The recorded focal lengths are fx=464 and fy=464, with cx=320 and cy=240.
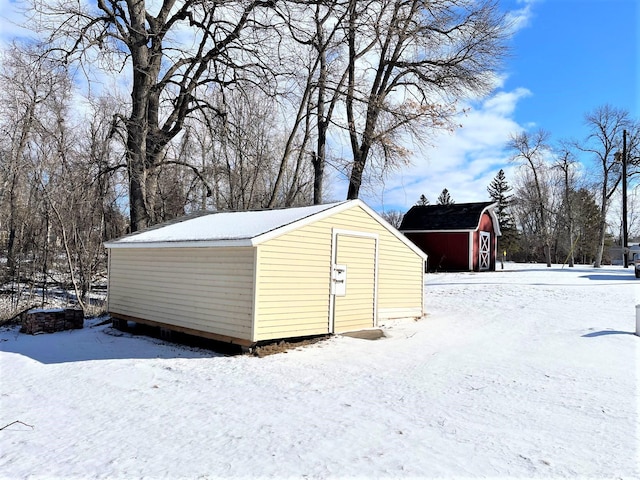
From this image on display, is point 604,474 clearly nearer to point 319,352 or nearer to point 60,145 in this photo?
point 319,352

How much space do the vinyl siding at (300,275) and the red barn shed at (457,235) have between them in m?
13.1

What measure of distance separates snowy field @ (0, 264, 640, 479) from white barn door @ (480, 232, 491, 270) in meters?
13.7

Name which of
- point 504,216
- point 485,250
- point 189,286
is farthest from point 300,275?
point 504,216

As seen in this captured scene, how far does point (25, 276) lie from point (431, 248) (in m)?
17.2

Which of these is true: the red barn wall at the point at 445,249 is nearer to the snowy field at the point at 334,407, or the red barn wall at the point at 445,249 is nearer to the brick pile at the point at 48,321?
the snowy field at the point at 334,407

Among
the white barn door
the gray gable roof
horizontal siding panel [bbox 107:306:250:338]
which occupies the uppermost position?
the gray gable roof

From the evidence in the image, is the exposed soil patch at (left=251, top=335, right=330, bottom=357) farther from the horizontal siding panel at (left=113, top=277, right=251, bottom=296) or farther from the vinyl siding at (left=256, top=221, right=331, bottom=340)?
the horizontal siding panel at (left=113, top=277, right=251, bottom=296)

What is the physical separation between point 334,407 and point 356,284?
14.1 feet

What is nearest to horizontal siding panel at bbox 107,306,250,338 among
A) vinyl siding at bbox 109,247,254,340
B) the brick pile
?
vinyl siding at bbox 109,247,254,340

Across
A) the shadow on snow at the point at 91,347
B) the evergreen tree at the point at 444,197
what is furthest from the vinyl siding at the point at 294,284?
the evergreen tree at the point at 444,197

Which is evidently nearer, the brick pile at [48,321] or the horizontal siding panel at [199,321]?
the horizontal siding panel at [199,321]

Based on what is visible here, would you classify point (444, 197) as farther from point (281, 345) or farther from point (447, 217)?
point (281, 345)

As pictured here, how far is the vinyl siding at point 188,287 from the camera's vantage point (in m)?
7.50

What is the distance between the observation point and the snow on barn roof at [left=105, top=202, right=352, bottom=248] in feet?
Answer: 25.4
